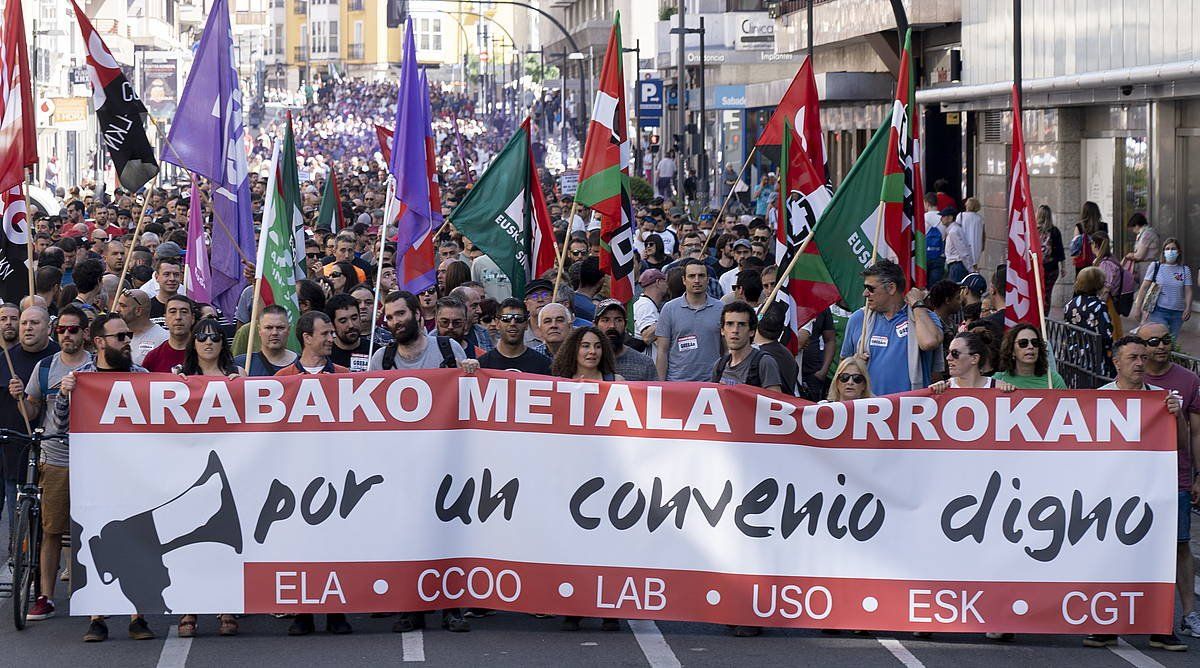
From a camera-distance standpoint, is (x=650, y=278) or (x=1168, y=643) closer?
(x=1168, y=643)

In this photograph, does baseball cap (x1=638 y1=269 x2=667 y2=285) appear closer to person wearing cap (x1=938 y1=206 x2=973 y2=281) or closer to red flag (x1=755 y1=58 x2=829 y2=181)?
red flag (x1=755 y1=58 x2=829 y2=181)

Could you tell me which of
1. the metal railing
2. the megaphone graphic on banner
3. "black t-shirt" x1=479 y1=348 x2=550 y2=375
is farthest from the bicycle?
the metal railing

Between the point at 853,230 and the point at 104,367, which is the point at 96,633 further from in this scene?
the point at 853,230

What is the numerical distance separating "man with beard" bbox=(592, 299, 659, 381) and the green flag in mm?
1475

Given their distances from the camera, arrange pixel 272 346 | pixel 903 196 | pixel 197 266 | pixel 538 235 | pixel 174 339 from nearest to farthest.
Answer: pixel 272 346, pixel 174 339, pixel 903 196, pixel 538 235, pixel 197 266

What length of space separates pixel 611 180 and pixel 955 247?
36.2 feet

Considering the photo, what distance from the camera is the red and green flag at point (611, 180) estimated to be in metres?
13.1

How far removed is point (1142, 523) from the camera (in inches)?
330

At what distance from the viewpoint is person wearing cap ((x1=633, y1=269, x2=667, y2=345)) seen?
13211 millimetres

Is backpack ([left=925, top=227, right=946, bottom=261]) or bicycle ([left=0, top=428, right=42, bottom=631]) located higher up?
backpack ([left=925, top=227, right=946, bottom=261])

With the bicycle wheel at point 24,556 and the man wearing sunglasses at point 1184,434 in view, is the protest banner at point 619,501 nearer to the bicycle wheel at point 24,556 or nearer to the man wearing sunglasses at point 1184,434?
the man wearing sunglasses at point 1184,434

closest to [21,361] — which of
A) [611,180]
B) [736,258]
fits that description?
Result: [611,180]

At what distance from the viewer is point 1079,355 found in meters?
13.6

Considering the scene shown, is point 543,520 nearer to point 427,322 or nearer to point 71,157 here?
point 427,322
